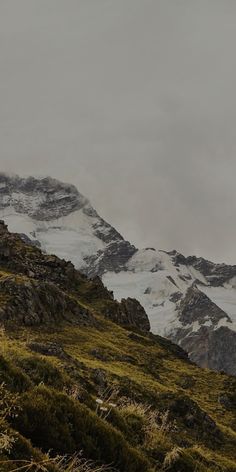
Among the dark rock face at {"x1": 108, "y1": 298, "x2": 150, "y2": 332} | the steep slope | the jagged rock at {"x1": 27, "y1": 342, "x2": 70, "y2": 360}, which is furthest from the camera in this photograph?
the dark rock face at {"x1": 108, "y1": 298, "x2": 150, "y2": 332}

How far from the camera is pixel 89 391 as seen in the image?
2584 centimetres

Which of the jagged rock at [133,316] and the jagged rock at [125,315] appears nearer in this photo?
the jagged rock at [125,315]

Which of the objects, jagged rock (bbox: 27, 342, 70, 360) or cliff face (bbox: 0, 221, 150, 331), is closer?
jagged rock (bbox: 27, 342, 70, 360)

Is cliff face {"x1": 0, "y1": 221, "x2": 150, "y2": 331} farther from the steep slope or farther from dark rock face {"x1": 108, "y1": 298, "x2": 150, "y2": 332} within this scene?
the steep slope

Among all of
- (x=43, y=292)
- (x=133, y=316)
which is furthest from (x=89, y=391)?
(x=133, y=316)

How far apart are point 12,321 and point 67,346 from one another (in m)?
5.74

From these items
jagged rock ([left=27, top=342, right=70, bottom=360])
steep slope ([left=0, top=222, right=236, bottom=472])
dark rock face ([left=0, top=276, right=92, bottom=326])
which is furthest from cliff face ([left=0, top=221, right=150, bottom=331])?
jagged rock ([left=27, top=342, right=70, bottom=360])

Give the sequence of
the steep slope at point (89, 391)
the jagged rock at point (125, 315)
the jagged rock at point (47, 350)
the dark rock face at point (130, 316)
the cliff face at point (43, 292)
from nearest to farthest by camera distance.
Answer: the steep slope at point (89, 391) → the jagged rock at point (47, 350) → the cliff face at point (43, 292) → the jagged rock at point (125, 315) → the dark rock face at point (130, 316)

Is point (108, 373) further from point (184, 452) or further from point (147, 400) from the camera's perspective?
A: point (184, 452)

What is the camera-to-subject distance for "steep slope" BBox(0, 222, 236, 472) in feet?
39.0

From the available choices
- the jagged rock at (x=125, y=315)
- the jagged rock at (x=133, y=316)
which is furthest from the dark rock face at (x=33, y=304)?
the jagged rock at (x=133, y=316)

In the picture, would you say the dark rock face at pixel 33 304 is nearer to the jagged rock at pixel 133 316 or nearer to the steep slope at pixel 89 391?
the steep slope at pixel 89 391

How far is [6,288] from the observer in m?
59.4

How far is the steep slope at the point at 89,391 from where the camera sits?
1188 centimetres
